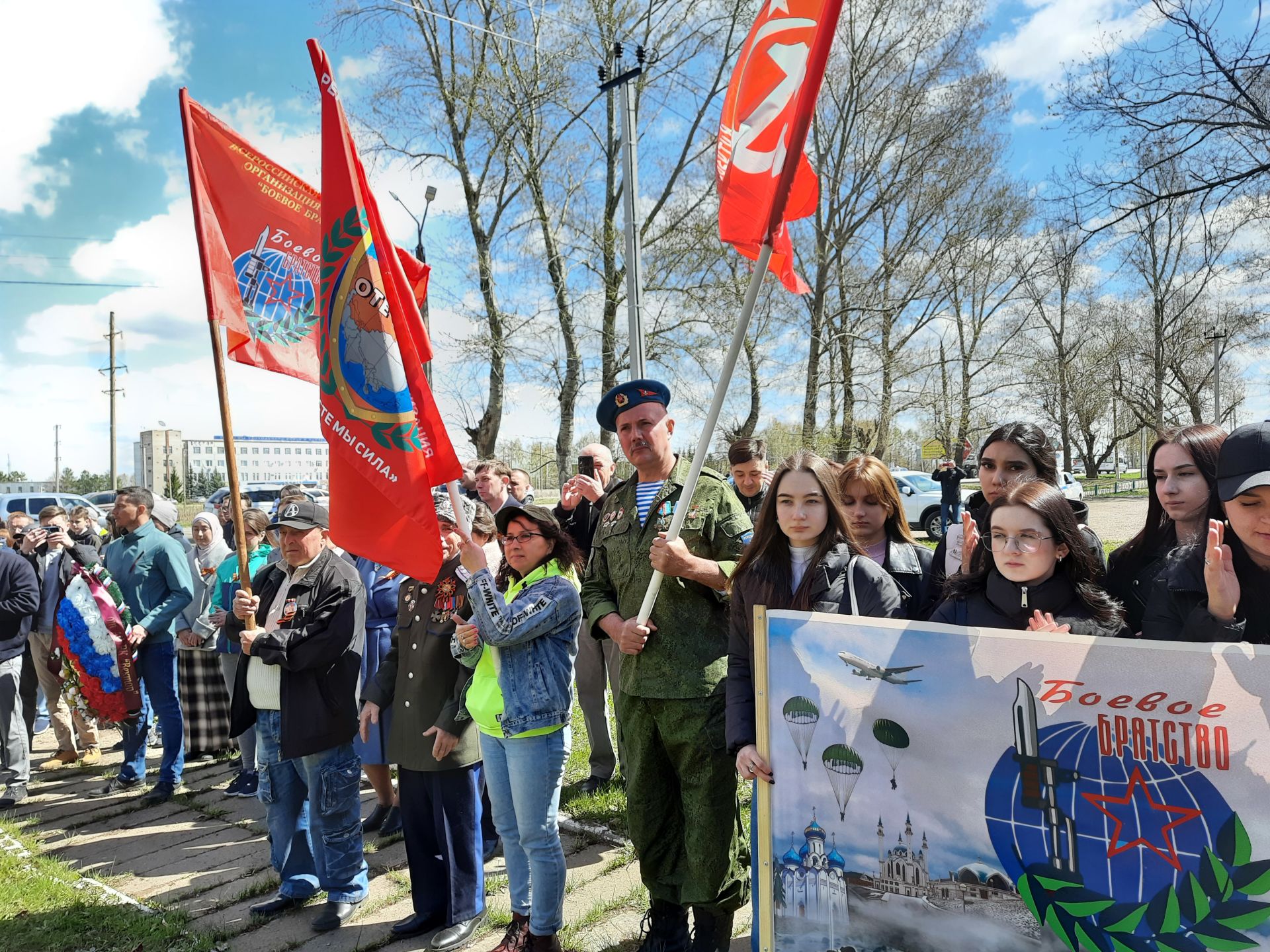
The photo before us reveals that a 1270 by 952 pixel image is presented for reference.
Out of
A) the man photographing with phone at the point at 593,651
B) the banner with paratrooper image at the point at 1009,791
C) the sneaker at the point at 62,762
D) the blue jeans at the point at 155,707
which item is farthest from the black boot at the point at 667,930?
the sneaker at the point at 62,762

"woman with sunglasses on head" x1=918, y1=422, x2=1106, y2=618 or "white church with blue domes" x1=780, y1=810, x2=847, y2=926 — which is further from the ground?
"woman with sunglasses on head" x1=918, y1=422, x2=1106, y2=618

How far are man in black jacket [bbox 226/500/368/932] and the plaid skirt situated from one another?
2131 millimetres

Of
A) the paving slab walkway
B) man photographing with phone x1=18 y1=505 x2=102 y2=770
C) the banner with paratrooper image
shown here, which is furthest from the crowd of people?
man photographing with phone x1=18 y1=505 x2=102 y2=770

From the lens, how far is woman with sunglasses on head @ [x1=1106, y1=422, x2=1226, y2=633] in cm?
300

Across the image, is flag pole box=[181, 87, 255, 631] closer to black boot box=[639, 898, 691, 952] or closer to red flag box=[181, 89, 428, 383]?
red flag box=[181, 89, 428, 383]

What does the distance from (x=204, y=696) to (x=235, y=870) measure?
1.85m

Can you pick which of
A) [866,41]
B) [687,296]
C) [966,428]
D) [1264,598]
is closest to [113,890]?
[1264,598]

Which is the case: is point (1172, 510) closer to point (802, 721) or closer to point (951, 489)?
point (802, 721)

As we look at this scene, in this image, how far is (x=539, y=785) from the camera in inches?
128

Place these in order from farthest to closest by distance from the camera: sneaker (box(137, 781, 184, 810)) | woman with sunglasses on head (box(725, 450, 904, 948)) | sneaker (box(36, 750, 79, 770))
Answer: sneaker (box(36, 750, 79, 770)), sneaker (box(137, 781, 184, 810)), woman with sunglasses on head (box(725, 450, 904, 948))

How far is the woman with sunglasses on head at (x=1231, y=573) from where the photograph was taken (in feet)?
7.53

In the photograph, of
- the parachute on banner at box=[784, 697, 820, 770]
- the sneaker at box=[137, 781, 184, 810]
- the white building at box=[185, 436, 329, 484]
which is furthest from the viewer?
the white building at box=[185, 436, 329, 484]

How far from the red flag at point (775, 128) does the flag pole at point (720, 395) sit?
0.44 feet

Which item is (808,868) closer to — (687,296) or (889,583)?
(889,583)
